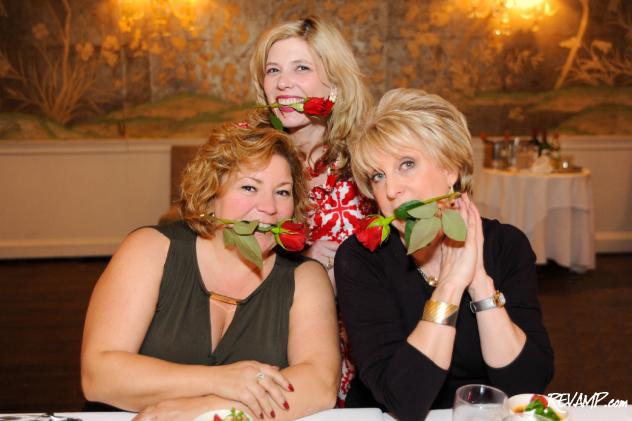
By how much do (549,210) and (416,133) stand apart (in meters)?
4.79

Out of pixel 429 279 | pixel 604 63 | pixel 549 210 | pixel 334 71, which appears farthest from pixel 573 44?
pixel 429 279

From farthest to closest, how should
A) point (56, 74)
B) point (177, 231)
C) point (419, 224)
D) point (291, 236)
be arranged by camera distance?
point (56, 74) → point (177, 231) → point (291, 236) → point (419, 224)

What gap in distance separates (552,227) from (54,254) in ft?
17.1

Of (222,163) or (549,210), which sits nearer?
(222,163)

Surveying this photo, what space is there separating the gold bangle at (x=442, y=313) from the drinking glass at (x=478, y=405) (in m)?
0.33

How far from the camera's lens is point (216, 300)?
1.98m

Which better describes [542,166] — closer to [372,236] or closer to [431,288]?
[431,288]

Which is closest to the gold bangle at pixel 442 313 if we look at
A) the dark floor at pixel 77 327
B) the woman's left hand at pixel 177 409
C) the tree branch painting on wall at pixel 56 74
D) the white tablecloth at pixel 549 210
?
the woman's left hand at pixel 177 409

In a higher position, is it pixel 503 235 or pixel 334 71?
pixel 334 71

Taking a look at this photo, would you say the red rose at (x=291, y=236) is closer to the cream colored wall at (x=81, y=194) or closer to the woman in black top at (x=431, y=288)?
the woman in black top at (x=431, y=288)

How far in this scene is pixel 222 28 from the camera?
7.17 metres

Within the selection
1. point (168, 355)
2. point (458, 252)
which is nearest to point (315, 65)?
point (458, 252)

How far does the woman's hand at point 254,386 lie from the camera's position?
1.64m

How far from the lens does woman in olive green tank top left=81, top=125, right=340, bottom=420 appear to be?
1744 millimetres
